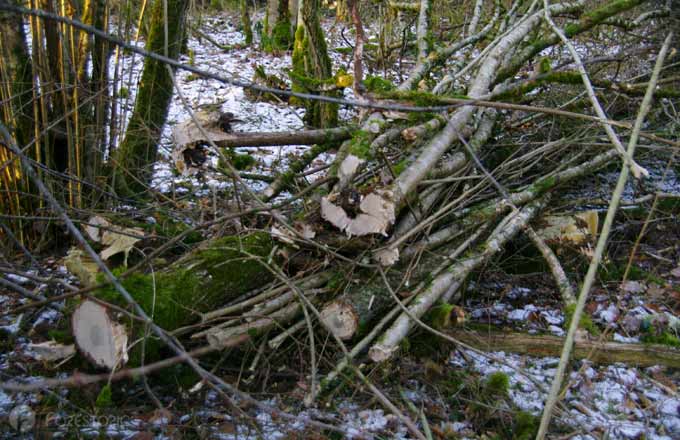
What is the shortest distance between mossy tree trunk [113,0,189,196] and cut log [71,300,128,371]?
1.96 meters

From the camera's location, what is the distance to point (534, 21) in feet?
13.3

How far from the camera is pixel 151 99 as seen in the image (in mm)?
4363

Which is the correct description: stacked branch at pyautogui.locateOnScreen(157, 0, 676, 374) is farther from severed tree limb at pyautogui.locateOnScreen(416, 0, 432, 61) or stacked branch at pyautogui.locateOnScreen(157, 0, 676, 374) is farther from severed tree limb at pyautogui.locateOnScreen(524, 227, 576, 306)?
severed tree limb at pyautogui.locateOnScreen(416, 0, 432, 61)

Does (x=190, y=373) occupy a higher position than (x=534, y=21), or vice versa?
(x=534, y=21)

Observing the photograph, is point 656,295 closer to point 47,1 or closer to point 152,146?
point 152,146

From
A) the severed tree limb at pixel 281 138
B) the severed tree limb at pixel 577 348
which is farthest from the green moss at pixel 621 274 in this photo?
the severed tree limb at pixel 281 138

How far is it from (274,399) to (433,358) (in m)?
0.92

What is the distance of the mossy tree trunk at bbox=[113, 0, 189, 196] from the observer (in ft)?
13.9

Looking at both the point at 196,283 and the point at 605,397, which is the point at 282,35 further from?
the point at 605,397

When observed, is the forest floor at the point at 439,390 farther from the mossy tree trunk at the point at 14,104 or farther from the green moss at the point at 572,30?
the green moss at the point at 572,30

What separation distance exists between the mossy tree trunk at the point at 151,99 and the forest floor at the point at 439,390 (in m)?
1.05

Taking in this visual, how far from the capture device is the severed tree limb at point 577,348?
2768mm

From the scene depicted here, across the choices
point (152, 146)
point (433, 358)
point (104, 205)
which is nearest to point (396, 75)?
point (152, 146)

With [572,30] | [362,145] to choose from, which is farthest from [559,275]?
[572,30]
